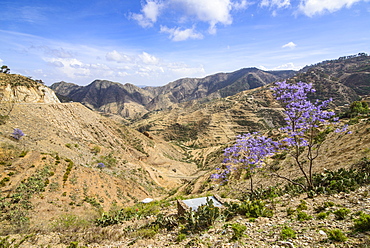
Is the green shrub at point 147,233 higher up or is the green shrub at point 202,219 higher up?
the green shrub at point 202,219

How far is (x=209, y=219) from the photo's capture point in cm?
905

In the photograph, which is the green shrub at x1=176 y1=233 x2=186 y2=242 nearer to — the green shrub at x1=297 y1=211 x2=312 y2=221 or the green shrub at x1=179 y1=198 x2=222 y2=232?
the green shrub at x1=179 y1=198 x2=222 y2=232

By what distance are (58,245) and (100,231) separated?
2.23 meters

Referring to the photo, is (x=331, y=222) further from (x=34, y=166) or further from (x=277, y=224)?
(x=34, y=166)

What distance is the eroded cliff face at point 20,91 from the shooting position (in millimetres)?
43591

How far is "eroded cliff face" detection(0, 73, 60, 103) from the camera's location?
43.6 metres

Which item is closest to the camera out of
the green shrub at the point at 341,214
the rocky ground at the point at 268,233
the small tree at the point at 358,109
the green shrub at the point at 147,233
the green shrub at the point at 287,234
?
the rocky ground at the point at 268,233

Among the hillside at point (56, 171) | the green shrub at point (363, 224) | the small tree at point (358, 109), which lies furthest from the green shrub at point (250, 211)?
the small tree at point (358, 109)

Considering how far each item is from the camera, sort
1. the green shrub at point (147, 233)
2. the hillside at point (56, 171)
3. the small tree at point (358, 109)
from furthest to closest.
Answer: the small tree at point (358, 109), the hillside at point (56, 171), the green shrub at point (147, 233)

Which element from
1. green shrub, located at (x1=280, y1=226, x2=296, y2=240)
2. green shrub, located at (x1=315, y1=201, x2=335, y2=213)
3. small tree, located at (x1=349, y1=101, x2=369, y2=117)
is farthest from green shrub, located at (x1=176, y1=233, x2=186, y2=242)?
small tree, located at (x1=349, y1=101, x2=369, y2=117)

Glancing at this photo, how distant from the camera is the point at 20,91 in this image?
46.6 metres

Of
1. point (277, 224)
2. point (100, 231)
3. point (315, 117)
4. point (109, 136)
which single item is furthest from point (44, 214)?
point (109, 136)

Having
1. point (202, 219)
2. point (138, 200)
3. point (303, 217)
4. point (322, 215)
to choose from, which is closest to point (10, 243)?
point (202, 219)

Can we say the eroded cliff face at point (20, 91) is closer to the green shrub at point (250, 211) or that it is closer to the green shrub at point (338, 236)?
the green shrub at point (250, 211)
